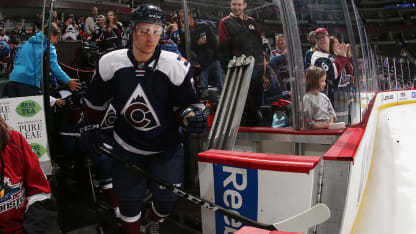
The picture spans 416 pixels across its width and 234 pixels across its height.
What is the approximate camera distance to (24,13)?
2.22 m

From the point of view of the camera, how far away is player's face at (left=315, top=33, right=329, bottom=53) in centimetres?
237

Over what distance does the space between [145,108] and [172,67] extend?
9.1 inches

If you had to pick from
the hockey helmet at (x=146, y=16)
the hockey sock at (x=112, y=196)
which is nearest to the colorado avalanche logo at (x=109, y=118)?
the hockey sock at (x=112, y=196)

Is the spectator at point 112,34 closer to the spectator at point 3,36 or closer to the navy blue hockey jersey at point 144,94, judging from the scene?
the spectator at point 3,36

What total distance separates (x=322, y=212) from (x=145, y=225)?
1448 millimetres

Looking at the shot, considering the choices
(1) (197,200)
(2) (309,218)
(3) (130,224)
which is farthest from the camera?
(3) (130,224)

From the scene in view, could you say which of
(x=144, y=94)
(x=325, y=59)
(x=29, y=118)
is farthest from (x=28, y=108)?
(x=325, y=59)

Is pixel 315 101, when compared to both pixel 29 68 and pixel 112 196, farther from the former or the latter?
pixel 29 68

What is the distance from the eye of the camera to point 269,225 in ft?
4.37

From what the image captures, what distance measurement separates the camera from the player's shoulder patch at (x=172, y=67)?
1510 millimetres

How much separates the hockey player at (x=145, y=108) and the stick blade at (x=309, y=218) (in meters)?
0.61

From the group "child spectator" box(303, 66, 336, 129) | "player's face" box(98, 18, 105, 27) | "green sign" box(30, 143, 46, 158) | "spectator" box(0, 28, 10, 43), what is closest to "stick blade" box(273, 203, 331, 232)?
"child spectator" box(303, 66, 336, 129)

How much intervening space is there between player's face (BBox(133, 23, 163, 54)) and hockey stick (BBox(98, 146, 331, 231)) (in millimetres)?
563

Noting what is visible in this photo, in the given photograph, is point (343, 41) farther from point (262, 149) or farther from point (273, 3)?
point (262, 149)
